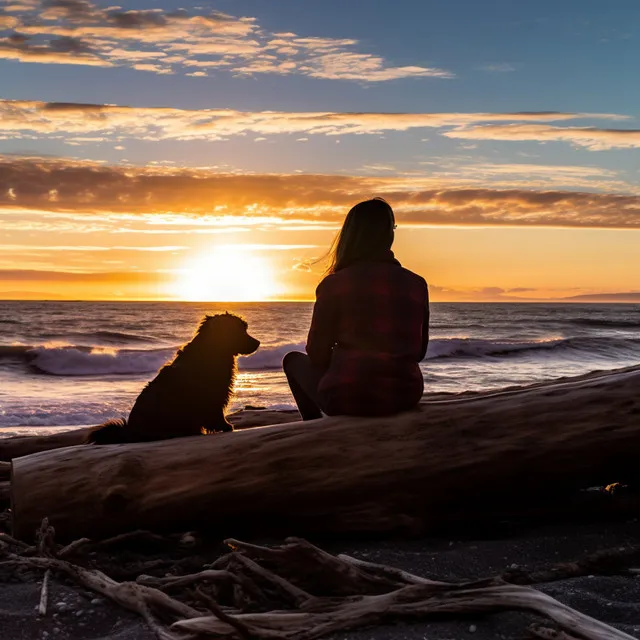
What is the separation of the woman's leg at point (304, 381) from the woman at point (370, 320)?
0.94ft

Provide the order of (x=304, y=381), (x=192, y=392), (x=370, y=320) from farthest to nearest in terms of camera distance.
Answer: (x=192, y=392)
(x=304, y=381)
(x=370, y=320)

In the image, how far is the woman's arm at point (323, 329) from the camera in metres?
4.52

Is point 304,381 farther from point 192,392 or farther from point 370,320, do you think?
point 192,392

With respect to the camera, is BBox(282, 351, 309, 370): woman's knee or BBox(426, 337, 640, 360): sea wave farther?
BBox(426, 337, 640, 360): sea wave

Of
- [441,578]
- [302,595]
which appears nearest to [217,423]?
[441,578]

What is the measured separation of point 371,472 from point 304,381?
97cm

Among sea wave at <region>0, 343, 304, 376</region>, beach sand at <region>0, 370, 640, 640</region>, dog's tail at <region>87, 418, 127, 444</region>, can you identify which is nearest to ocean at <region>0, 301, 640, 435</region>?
sea wave at <region>0, 343, 304, 376</region>

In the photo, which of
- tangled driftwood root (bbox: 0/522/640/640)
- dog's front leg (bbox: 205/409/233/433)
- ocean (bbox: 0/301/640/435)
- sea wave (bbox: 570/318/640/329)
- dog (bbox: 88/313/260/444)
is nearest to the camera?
tangled driftwood root (bbox: 0/522/640/640)

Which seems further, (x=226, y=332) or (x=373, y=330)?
(x=226, y=332)

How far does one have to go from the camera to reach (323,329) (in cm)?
458

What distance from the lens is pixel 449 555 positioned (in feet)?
12.9

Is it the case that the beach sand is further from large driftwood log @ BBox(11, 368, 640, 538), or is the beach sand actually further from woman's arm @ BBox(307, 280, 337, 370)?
woman's arm @ BBox(307, 280, 337, 370)

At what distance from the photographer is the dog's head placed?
21.3 ft

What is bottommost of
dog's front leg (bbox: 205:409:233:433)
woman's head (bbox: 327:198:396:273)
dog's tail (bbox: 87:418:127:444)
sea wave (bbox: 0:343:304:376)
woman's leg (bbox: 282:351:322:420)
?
sea wave (bbox: 0:343:304:376)
